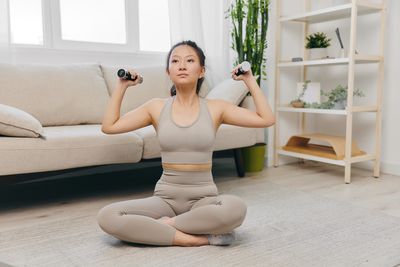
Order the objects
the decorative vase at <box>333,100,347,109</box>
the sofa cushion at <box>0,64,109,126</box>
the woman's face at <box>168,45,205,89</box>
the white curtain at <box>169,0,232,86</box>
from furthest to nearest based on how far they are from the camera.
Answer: the white curtain at <box>169,0,232,86</box> < the decorative vase at <box>333,100,347,109</box> < the sofa cushion at <box>0,64,109,126</box> < the woman's face at <box>168,45,205,89</box>

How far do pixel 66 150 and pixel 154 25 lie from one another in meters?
1.47

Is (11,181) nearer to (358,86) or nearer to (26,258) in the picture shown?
(26,258)

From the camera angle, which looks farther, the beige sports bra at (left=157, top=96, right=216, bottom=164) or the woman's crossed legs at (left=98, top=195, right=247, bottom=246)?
the beige sports bra at (left=157, top=96, right=216, bottom=164)

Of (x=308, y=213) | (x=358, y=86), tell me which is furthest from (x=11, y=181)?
(x=358, y=86)

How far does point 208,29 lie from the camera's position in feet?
9.30

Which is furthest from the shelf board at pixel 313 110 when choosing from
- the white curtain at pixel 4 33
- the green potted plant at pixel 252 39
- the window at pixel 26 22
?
the white curtain at pixel 4 33

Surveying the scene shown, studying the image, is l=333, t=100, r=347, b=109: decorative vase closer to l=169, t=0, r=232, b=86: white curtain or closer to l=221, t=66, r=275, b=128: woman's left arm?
l=169, t=0, r=232, b=86: white curtain

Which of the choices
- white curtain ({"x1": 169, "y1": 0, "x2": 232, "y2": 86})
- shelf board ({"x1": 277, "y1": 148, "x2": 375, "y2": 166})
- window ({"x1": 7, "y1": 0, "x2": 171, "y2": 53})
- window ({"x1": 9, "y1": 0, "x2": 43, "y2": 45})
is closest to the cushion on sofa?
white curtain ({"x1": 169, "y1": 0, "x2": 232, "y2": 86})

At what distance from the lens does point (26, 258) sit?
134 centimetres

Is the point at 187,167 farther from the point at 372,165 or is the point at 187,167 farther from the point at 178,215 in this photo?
the point at 372,165

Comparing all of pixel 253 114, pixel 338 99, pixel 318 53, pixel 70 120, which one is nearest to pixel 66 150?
pixel 70 120

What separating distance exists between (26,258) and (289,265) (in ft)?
2.88

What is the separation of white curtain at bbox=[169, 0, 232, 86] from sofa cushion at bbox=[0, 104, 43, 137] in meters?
1.30

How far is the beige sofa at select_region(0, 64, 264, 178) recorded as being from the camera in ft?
5.59
